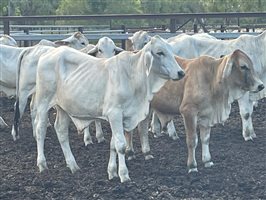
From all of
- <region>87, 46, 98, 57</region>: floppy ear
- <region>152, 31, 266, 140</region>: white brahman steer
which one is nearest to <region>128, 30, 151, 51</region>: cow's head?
<region>152, 31, 266, 140</region>: white brahman steer

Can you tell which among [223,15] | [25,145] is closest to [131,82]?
[25,145]

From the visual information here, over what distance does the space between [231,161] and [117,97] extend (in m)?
1.71

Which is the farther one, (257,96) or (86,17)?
(86,17)

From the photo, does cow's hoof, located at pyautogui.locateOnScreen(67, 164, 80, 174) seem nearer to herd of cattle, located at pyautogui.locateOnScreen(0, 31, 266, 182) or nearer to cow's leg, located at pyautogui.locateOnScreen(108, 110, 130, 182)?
herd of cattle, located at pyautogui.locateOnScreen(0, 31, 266, 182)

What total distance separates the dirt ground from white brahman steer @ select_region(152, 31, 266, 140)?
293mm

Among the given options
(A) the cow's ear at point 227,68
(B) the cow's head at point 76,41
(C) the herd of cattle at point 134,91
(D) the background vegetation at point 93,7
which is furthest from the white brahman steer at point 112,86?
(D) the background vegetation at point 93,7

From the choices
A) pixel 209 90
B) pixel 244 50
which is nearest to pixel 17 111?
pixel 209 90

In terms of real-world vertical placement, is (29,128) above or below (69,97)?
below

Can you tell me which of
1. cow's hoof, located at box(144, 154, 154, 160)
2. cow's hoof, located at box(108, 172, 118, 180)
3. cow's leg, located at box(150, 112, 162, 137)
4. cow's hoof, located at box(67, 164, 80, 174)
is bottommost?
cow's leg, located at box(150, 112, 162, 137)

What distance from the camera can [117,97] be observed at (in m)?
7.58

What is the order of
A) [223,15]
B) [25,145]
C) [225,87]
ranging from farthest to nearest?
[223,15]
[25,145]
[225,87]

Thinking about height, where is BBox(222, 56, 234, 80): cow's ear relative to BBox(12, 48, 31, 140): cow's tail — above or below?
above

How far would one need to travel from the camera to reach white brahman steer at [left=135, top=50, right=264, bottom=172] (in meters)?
8.15

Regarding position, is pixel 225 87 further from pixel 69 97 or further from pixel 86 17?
pixel 86 17
